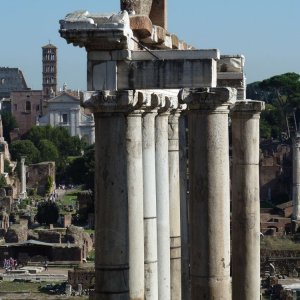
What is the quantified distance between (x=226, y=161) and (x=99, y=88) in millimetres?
1307

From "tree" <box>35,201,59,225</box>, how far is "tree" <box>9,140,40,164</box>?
3132 cm

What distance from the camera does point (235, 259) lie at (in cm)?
1384

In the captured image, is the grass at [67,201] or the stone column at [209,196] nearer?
the stone column at [209,196]

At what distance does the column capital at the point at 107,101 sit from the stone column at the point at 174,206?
409 centimetres

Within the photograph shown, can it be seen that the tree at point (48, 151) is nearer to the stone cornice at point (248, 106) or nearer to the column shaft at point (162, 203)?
the stone cornice at point (248, 106)

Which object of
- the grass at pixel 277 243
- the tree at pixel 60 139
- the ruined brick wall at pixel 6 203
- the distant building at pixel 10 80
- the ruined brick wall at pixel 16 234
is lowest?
the grass at pixel 277 243

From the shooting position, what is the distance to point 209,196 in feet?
35.6

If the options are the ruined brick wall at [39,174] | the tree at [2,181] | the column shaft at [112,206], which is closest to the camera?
the column shaft at [112,206]

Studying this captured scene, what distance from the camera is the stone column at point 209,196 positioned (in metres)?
10.8

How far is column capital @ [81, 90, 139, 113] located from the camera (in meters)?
10.1

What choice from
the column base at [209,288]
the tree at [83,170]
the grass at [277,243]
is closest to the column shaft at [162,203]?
the column base at [209,288]

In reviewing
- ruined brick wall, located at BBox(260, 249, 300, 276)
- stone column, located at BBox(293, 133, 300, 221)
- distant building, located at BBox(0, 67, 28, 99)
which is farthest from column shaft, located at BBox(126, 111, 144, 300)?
distant building, located at BBox(0, 67, 28, 99)

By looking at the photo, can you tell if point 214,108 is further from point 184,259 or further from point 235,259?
point 184,259

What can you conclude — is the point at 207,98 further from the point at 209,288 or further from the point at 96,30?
the point at 209,288
